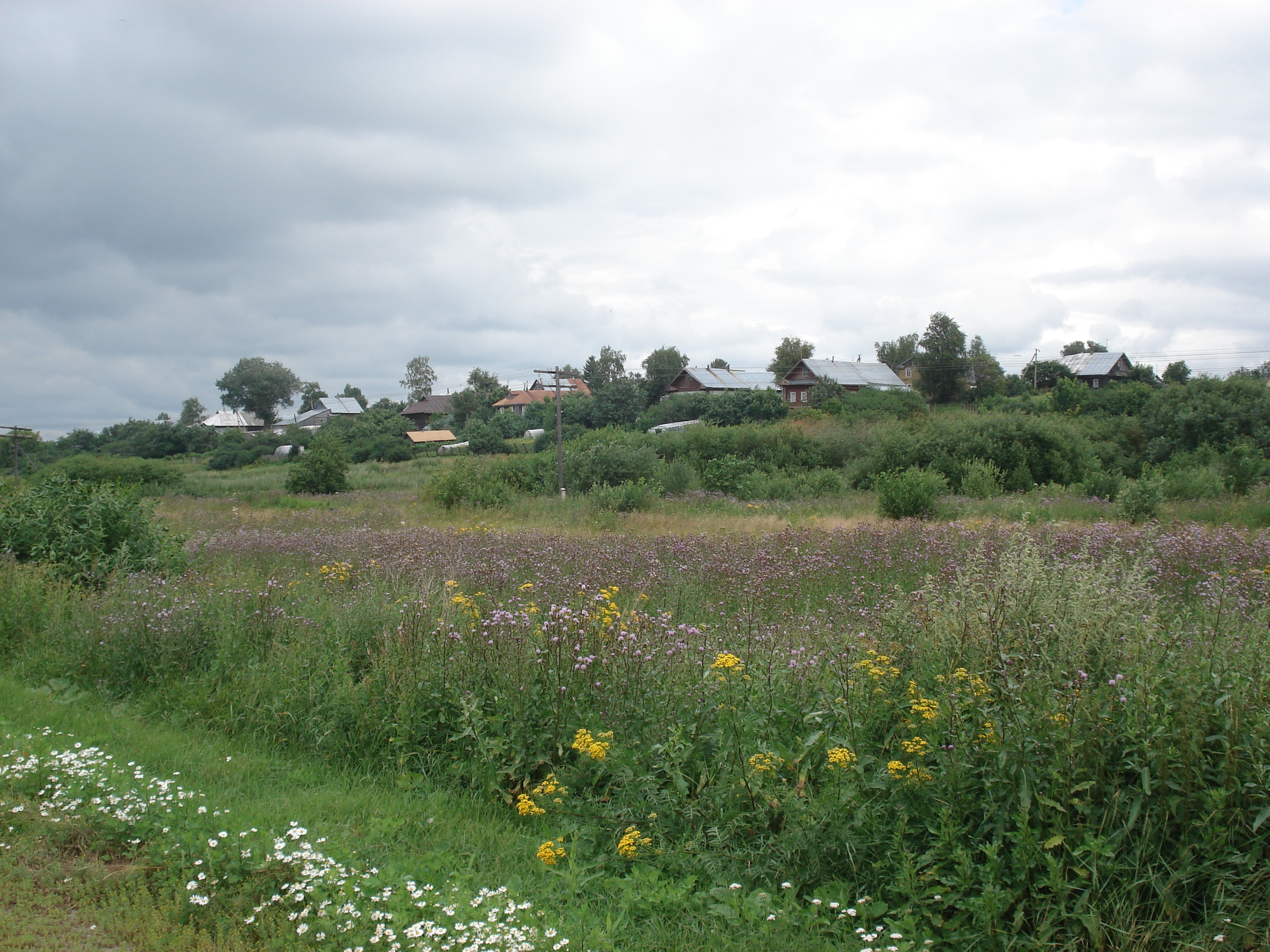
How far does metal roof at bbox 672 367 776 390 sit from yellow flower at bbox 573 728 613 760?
220 ft

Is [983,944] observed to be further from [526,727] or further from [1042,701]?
[526,727]

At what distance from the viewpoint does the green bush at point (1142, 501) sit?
564 inches

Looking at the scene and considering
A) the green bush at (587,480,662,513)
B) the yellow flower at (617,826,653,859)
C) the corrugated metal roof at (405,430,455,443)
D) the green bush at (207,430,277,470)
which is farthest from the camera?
the corrugated metal roof at (405,430,455,443)

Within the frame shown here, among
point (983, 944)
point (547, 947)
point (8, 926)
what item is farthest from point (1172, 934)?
point (8, 926)

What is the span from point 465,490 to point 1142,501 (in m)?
17.2

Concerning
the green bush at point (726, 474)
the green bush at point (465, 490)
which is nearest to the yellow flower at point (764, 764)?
the green bush at point (465, 490)

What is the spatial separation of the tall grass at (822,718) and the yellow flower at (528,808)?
20mm

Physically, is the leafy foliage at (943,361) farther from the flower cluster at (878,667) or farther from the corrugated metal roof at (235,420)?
the corrugated metal roof at (235,420)

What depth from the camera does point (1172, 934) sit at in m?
2.65

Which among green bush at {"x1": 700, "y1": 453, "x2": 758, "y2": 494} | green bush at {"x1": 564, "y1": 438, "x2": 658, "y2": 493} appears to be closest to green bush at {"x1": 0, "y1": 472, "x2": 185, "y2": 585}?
green bush at {"x1": 564, "y1": 438, "x2": 658, "y2": 493}

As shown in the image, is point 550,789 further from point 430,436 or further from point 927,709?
point 430,436

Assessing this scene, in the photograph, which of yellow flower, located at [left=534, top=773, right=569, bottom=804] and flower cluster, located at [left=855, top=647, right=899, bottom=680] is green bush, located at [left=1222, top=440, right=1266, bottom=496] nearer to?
flower cluster, located at [left=855, top=647, right=899, bottom=680]

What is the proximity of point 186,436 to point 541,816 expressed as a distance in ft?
240

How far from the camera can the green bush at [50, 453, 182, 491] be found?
109 feet
